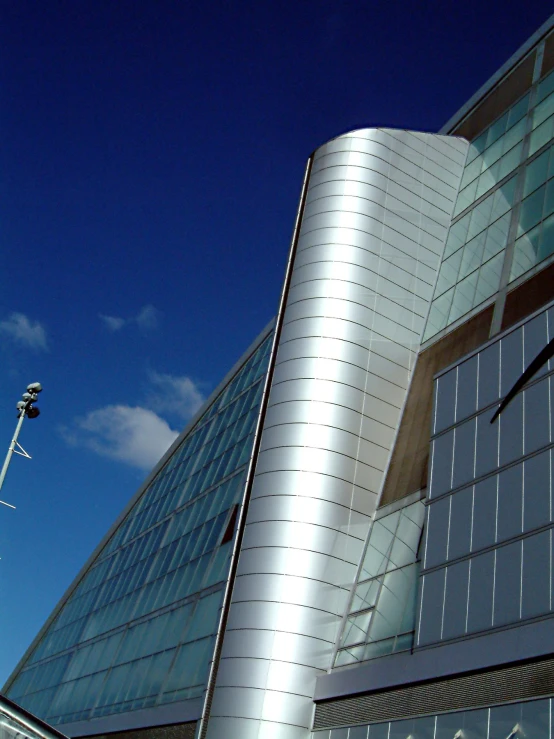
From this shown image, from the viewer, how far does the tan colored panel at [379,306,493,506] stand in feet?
79.8

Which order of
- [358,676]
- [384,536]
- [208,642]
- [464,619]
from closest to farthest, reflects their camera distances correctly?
[464,619] → [358,676] → [384,536] → [208,642]

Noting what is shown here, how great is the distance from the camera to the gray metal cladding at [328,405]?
22.0 m

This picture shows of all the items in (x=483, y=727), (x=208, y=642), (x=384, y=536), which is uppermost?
(x=384, y=536)

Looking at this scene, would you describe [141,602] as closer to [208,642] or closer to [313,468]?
A: [208,642]

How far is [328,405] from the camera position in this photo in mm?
26109

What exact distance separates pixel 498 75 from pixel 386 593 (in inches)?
910

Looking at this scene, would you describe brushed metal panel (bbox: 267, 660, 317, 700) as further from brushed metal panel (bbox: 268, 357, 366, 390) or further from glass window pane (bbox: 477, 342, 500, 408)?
brushed metal panel (bbox: 268, 357, 366, 390)

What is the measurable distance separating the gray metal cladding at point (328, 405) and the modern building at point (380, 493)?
0.07 m

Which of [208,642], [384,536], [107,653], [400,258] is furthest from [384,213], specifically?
[107,653]

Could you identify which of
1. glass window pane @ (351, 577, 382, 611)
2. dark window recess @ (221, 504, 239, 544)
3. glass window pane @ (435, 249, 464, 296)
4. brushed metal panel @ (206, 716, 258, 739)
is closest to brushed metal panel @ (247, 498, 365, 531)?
glass window pane @ (351, 577, 382, 611)

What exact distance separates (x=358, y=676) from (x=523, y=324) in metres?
9.84

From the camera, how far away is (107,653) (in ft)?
117

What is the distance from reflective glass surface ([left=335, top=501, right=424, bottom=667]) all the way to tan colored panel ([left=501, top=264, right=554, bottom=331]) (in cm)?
607

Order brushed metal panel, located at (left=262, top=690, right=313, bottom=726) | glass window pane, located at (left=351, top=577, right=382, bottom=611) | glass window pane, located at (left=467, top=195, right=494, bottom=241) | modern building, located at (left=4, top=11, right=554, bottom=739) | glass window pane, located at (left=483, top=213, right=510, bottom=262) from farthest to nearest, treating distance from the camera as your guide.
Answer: glass window pane, located at (left=467, top=195, right=494, bottom=241) < glass window pane, located at (left=483, top=213, right=510, bottom=262) < glass window pane, located at (left=351, top=577, right=382, bottom=611) < brushed metal panel, located at (left=262, top=690, right=313, bottom=726) < modern building, located at (left=4, top=11, right=554, bottom=739)
